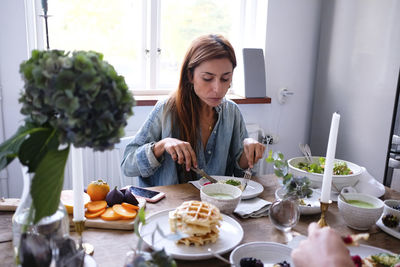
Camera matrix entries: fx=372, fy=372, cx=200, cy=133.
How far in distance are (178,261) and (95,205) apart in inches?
14.8

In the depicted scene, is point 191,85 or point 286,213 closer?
point 286,213

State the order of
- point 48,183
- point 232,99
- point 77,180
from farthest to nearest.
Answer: point 232,99
point 77,180
point 48,183

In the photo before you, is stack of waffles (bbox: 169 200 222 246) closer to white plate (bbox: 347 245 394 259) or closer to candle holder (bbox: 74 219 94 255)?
candle holder (bbox: 74 219 94 255)

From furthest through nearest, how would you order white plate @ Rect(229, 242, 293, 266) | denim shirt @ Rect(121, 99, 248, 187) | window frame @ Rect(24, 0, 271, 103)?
1. window frame @ Rect(24, 0, 271, 103)
2. denim shirt @ Rect(121, 99, 248, 187)
3. white plate @ Rect(229, 242, 293, 266)

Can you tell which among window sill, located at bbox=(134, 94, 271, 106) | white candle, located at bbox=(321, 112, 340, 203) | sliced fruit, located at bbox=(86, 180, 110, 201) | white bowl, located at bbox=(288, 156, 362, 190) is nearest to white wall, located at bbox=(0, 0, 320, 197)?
window sill, located at bbox=(134, 94, 271, 106)

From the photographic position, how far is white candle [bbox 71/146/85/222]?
809mm

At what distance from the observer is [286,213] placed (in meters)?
1.05

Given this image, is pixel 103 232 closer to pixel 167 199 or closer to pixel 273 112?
pixel 167 199

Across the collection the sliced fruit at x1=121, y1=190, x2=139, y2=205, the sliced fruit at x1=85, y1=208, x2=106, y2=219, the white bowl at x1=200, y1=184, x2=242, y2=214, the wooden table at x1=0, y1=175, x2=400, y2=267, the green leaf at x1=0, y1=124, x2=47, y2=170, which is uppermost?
the green leaf at x1=0, y1=124, x2=47, y2=170

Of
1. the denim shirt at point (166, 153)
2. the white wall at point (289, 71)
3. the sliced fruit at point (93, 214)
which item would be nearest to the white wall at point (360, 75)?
the white wall at point (289, 71)

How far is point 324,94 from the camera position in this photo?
289cm

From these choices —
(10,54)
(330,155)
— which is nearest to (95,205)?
(330,155)

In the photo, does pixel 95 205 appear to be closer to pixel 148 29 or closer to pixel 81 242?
pixel 81 242

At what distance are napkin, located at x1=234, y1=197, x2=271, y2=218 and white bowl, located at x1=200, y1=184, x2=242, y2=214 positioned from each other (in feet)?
0.18
